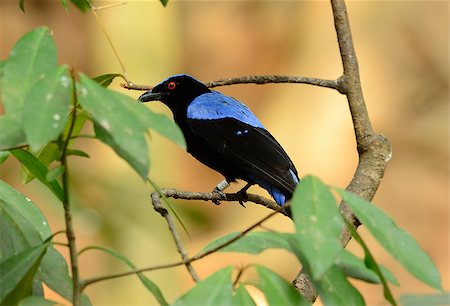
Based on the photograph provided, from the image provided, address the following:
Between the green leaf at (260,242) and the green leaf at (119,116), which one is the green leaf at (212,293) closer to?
the green leaf at (260,242)

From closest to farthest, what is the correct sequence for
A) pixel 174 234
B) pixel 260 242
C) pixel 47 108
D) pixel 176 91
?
pixel 47 108 → pixel 260 242 → pixel 174 234 → pixel 176 91

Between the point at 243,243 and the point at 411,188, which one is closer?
the point at 243,243

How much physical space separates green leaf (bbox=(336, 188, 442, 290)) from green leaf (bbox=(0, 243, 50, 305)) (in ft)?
2.20

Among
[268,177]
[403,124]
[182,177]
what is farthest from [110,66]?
[268,177]

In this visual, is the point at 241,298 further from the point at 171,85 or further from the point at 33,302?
the point at 171,85

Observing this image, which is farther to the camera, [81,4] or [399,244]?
[81,4]

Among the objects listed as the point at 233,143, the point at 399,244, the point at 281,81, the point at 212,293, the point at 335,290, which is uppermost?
the point at 281,81

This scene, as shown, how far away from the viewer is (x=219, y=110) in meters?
4.45

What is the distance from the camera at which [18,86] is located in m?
1.50

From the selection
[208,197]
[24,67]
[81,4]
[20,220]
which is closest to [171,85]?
[208,197]

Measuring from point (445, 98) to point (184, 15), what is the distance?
4149 mm

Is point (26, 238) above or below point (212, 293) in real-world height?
below

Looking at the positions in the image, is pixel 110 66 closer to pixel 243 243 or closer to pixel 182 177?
pixel 182 177

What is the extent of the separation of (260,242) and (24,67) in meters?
0.59
